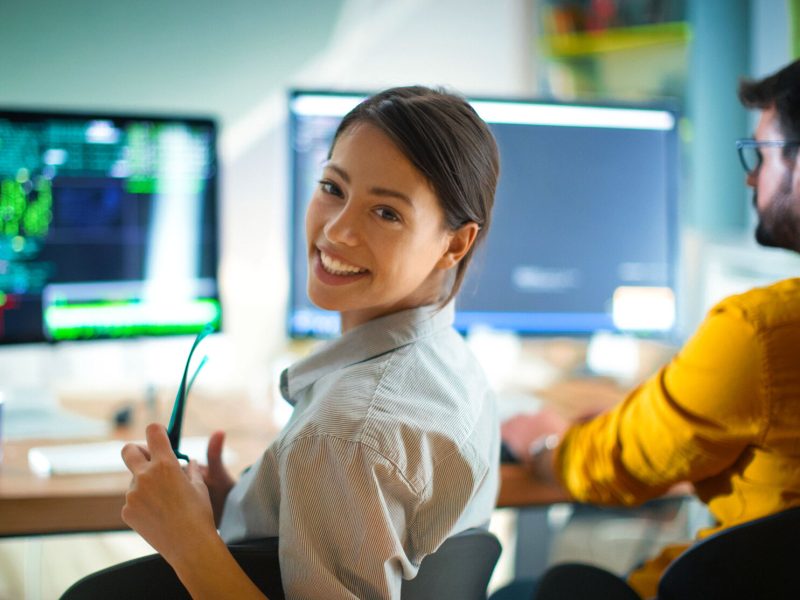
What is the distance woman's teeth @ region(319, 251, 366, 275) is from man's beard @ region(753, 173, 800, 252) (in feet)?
2.11

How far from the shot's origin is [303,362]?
43.4 inches

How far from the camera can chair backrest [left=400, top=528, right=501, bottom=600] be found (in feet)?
2.91

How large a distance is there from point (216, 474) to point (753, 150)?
939mm

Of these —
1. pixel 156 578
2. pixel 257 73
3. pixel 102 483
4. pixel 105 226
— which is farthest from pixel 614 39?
pixel 156 578

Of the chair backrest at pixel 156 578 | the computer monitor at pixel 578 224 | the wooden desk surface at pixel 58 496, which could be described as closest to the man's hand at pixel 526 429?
the computer monitor at pixel 578 224

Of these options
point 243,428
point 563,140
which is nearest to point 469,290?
point 563,140

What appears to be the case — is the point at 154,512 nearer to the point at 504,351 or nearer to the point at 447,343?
the point at 447,343

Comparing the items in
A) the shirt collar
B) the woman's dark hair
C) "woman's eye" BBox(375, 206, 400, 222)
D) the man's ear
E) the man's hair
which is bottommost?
the shirt collar

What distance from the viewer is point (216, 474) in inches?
48.7

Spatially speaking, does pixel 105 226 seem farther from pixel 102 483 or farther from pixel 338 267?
pixel 338 267

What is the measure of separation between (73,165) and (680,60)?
2.25m

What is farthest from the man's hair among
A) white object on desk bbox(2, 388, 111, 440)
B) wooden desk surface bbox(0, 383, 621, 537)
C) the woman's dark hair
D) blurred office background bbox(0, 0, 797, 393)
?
white object on desk bbox(2, 388, 111, 440)

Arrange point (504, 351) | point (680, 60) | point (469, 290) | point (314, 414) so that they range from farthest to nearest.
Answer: point (680, 60), point (504, 351), point (469, 290), point (314, 414)

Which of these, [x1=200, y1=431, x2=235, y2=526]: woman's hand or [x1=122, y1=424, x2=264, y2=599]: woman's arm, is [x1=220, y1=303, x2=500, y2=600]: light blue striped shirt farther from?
[x1=200, y1=431, x2=235, y2=526]: woman's hand
